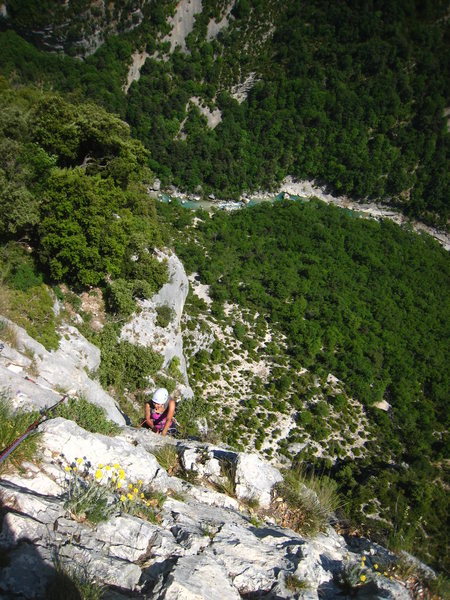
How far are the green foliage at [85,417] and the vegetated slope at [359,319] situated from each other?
18.0 meters

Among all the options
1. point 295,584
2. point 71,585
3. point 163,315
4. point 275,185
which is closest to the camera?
point 71,585

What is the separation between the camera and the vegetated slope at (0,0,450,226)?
249ft

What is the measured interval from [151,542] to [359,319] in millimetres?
48425

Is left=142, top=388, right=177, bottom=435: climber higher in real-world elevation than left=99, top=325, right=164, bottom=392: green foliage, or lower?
higher

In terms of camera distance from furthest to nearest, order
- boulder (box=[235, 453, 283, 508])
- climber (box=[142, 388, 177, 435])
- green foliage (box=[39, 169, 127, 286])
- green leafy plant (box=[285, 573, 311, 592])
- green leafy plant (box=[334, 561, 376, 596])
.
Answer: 1. green foliage (box=[39, 169, 127, 286])
2. climber (box=[142, 388, 177, 435])
3. boulder (box=[235, 453, 283, 508])
4. green leafy plant (box=[334, 561, 376, 596])
5. green leafy plant (box=[285, 573, 311, 592])

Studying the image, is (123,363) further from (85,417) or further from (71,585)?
(71,585)

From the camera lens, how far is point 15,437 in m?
6.82

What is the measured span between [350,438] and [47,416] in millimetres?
31435

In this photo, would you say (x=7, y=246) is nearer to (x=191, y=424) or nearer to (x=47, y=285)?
(x=47, y=285)

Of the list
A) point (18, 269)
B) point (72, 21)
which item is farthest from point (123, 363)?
point (72, 21)

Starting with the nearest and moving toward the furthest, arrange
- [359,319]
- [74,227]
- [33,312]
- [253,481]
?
[253,481]
[33,312]
[74,227]
[359,319]

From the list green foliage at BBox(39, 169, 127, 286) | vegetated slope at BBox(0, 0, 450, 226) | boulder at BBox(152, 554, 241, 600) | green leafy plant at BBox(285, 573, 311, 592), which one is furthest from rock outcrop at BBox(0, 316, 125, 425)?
vegetated slope at BBox(0, 0, 450, 226)

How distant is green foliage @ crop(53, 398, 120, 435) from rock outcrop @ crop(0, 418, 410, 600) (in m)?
0.91

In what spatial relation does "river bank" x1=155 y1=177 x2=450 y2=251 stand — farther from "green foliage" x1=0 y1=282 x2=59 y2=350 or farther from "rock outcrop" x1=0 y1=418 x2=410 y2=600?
"rock outcrop" x1=0 y1=418 x2=410 y2=600
